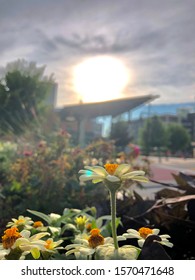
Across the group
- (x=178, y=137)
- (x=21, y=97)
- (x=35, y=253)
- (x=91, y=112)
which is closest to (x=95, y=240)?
(x=35, y=253)

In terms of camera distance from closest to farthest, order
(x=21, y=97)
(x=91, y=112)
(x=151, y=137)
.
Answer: (x=91, y=112)
(x=151, y=137)
(x=21, y=97)

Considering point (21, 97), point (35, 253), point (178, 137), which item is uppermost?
point (21, 97)

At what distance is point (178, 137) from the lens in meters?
1.11

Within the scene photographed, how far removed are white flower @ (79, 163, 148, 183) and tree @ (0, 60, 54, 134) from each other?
0.62 m

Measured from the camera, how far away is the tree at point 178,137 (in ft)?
2.67

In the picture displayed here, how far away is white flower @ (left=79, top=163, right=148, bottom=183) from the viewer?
334 millimetres

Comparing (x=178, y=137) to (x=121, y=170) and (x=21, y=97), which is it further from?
(x=121, y=170)

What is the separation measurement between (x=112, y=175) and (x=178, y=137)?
810mm

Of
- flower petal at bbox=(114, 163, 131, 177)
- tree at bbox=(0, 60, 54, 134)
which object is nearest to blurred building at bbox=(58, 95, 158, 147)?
tree at bbox=(0, 60, 54, 134)

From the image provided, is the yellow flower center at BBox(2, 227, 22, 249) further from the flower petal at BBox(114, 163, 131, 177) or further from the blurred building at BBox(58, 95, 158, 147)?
the blurred building at BBox(58, 95, 158, 147)

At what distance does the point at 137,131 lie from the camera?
1.08m

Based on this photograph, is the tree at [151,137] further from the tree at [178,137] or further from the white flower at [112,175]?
the white flower at [112,175]
